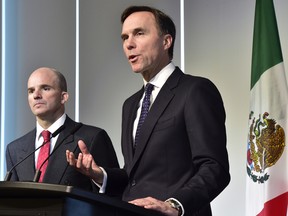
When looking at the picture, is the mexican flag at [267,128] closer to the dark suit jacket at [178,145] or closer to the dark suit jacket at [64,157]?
the dark suit jacket at [64,157]

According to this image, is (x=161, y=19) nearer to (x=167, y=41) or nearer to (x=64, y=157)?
(x=167, y=41)

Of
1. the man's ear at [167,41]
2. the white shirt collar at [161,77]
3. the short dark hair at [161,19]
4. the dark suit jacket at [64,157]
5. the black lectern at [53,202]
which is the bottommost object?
the dark suit jacket at [64,157]

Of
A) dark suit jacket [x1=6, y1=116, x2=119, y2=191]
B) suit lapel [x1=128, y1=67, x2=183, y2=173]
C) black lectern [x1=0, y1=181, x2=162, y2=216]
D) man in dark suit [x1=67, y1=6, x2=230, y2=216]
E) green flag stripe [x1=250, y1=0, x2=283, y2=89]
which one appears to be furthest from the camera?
A: green flag stripe [x1=250, y1=0, x2=283, y2=89]

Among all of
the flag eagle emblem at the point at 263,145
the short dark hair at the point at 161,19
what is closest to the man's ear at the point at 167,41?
the short dark hair at the point at 161,19

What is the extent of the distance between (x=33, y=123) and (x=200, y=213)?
10.5 feet

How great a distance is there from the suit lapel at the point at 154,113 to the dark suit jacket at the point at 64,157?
1.07m

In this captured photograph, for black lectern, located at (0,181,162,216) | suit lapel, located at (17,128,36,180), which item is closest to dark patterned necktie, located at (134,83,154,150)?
black lectern, located at (0,181,162,216)

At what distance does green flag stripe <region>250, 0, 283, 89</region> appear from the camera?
4082 mm

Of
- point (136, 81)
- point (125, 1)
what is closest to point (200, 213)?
point (136, 81)

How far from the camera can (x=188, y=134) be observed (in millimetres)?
2381

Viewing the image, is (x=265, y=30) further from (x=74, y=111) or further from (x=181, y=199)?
(x=181, y=199)

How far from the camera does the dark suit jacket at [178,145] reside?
2299mm

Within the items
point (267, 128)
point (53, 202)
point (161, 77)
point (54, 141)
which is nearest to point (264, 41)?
point (267, 128)

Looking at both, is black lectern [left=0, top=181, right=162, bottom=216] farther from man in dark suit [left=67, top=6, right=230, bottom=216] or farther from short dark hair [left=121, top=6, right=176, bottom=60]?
short dark hair [left=121, top=6, right=176, bottom=60]
